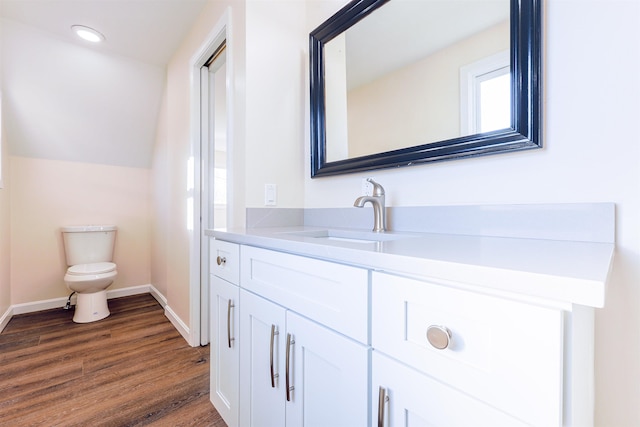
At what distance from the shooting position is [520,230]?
33.2 inches

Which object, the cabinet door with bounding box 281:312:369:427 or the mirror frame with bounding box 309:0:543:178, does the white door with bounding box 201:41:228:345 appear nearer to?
the mirror frame with bounding box 309:0:543:178

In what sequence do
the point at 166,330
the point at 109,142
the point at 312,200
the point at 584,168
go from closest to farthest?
the point at 584,168 < the point at 312,200 < the point at 166,330 < the point at 109,142

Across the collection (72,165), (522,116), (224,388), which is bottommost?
(224,388)

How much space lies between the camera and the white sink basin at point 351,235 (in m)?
1.08

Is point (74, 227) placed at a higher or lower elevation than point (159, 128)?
lower

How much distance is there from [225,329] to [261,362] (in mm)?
320

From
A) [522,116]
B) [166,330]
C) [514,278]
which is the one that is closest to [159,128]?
[166,330]

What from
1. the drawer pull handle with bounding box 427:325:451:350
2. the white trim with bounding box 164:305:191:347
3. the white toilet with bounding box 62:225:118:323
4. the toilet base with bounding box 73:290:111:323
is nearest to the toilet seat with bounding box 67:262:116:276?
the white toilet with bounding box 62:225:118:323

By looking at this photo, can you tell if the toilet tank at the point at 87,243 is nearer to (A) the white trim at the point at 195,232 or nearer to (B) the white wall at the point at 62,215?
(B) the white wall at the point at 62,215

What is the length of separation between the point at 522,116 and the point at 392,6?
74cm

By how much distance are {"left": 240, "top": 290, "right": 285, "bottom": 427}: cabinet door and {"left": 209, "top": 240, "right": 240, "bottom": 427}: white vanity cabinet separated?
0.20 ft

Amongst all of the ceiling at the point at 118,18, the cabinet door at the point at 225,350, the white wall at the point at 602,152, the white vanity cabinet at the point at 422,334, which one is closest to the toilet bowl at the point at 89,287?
the cabinet door at the point at 225,350

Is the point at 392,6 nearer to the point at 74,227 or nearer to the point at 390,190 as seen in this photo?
the point at 390,190

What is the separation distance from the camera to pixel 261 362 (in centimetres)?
100
